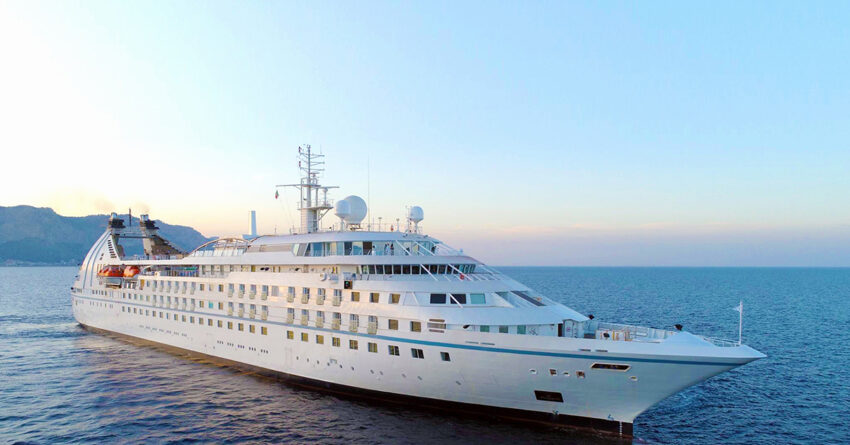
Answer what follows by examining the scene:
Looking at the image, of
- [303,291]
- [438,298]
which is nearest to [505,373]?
[438,298]

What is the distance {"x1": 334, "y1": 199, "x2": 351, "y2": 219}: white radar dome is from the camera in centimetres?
3306

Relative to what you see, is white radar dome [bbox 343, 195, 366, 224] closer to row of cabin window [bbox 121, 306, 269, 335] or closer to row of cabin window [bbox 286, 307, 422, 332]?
row of cabin window [bbox 286, 307, 422, 332]

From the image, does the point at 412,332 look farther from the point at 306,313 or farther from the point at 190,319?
the point at 190,319

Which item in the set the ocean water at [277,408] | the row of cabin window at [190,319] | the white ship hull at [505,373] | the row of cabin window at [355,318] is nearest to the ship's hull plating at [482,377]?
the white ship hull at [505,373]

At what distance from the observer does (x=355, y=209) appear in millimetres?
33531

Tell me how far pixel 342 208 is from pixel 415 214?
204 inches

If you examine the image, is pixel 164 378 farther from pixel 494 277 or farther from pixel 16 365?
pixel 494 277

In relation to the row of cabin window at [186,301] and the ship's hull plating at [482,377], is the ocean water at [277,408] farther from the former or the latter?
the row of cabin window at [186,301]

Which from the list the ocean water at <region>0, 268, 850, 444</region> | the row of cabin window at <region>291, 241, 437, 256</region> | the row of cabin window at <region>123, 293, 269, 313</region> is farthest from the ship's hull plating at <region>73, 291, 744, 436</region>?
the row of cabin window at <region>291, 241, 437, 256</region>

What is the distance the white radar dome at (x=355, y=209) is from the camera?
33.4 meters

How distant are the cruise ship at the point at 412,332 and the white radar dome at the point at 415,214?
0.74ft

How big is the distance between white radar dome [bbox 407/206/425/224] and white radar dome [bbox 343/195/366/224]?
132 inches

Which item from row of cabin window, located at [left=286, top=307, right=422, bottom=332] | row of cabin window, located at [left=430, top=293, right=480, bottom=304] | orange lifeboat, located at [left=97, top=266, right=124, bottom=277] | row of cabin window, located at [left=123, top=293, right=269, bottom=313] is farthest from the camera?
orange lifeboat, located at [left=97, top=266, right=124, bottom=277]

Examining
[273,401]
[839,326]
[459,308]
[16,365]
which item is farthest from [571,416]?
[839,326]
